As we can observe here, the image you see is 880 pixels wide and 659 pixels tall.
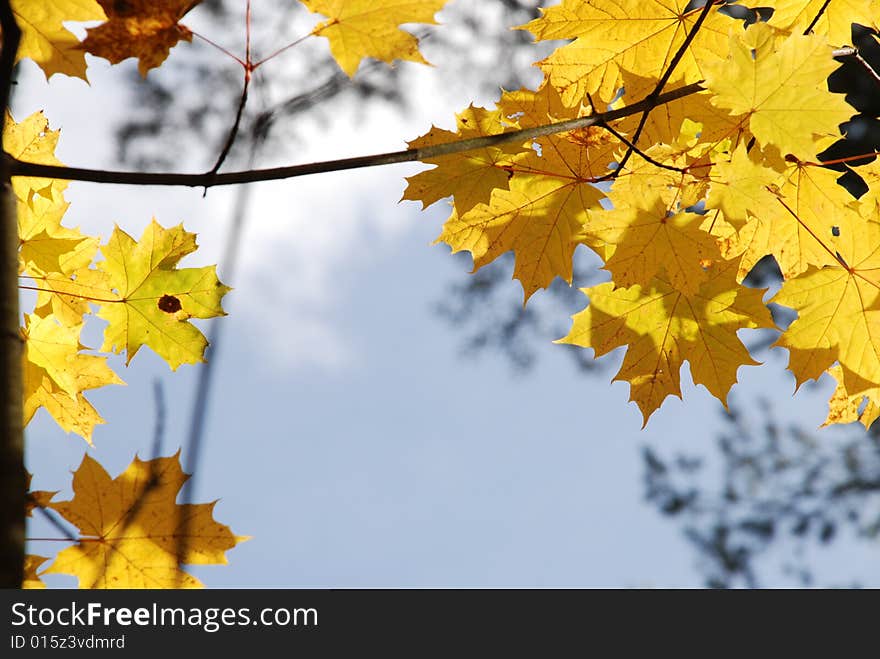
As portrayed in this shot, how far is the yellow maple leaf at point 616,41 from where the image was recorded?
6.41 ft

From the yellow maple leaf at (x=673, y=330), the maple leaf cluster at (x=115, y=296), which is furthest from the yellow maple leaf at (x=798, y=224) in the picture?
the maple leaf cluster at (x=115, y=296)

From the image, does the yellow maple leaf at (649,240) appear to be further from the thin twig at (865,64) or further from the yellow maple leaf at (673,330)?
the thin twig at (865,64)

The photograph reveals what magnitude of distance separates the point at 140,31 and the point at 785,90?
132 centimetres

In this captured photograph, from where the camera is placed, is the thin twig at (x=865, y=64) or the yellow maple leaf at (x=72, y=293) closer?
the thin twig at (x=865, y=64)

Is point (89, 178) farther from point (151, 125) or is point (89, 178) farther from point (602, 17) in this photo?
point (151, 125)

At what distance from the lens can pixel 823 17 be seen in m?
2.02

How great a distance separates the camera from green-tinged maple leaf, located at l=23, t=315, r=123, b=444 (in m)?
1.94

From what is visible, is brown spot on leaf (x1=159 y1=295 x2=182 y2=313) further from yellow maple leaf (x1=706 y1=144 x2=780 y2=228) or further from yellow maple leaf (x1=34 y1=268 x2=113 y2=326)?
yellow maple leaf (x1=706 y1=144 x2=780 y2=228)

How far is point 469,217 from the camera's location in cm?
215

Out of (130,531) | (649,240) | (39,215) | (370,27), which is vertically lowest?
(130,531)

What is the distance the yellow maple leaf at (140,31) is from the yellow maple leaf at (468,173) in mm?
731

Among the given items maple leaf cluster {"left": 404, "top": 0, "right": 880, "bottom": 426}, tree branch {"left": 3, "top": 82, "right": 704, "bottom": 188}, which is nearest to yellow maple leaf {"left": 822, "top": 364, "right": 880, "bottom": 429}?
maple leaf cluster {"left": 404, "top": 0, "right": 880, "bottom": 426}

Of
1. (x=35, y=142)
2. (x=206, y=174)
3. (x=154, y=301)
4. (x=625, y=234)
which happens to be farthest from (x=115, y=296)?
(x=625, y=234)

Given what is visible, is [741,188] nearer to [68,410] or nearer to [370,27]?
[370,27]
